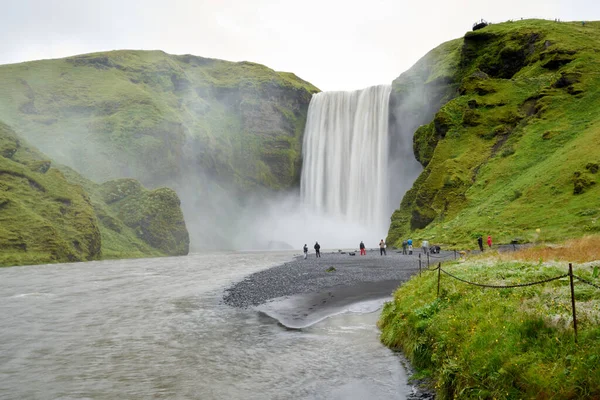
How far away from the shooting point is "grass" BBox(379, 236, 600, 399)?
22.2ft

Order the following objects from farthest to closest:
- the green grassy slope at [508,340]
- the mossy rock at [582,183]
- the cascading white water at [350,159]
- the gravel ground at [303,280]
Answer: the cascading white water at [350,159] < the mossy rock at [582,183] < the gravel ground at [303,280] < the green grassy slope at [508,340]

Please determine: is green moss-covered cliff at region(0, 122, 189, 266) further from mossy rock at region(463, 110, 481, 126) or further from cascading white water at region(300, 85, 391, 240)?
mossy rock at region(463, 110, 481, 126)

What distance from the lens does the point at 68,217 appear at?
72125 millimetres

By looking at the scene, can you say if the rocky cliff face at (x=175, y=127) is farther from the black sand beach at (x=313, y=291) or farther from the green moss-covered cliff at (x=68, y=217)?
the black sand beach at (x=313, y=291)

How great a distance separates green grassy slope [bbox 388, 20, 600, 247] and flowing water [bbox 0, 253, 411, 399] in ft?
92.8

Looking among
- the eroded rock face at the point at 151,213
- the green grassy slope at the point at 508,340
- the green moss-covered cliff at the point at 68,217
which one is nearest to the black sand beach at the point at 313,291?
the green grassy slope at the point at 508,340

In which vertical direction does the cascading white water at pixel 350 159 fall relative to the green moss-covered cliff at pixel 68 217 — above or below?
above

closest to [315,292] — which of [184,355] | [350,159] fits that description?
[184,355]

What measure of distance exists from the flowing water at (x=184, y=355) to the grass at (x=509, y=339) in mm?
1355

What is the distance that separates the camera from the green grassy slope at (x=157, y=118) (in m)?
114

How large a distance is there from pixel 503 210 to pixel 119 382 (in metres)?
42.6

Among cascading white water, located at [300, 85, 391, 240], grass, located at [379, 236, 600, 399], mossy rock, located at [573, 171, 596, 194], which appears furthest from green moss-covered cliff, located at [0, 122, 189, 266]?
mossy rock, located at [573, 171, 596, 194]

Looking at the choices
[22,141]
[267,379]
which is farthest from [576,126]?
[22,141]

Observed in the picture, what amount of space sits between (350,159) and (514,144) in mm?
49823
